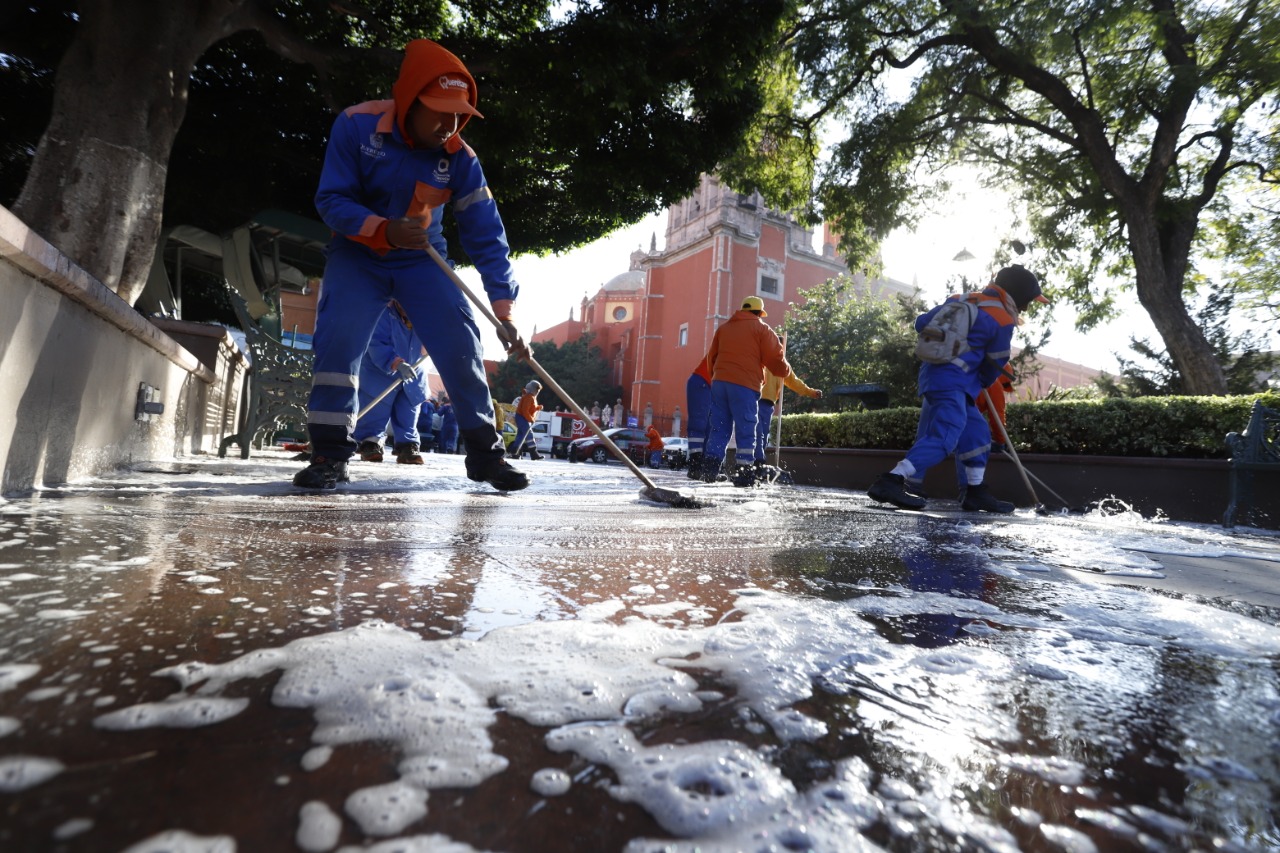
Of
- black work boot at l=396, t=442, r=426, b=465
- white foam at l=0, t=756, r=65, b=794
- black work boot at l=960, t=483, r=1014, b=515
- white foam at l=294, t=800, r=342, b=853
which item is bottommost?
white foam at l=294, t=800, r=342, b=853

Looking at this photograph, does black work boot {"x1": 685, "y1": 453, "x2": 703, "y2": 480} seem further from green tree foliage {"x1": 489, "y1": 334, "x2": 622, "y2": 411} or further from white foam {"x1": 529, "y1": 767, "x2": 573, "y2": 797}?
green tree foliage {"x1": 489, "y1": 334, "x2": 622, "y2": 411}

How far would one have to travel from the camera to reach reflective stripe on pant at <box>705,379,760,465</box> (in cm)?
616

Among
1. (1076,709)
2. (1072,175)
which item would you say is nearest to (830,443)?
(1072,175)

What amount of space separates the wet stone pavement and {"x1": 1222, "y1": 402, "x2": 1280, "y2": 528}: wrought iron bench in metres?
4.47

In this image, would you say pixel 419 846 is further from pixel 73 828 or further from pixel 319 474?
pixel 319 474

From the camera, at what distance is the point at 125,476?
2.95 metres

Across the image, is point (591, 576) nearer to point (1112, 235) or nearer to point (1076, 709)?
point (1076, 709)

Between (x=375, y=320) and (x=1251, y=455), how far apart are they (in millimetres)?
5894

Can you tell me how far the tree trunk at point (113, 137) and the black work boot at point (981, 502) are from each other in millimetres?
5942

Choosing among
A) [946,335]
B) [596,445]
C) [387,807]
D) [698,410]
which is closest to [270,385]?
[698,410]

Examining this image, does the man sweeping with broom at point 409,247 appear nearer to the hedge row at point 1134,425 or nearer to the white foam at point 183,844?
the white foam at point 183,844

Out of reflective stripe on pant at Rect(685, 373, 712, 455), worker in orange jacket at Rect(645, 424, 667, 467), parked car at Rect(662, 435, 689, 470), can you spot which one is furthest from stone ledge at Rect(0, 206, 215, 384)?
worker in orange jacket at Rect(645, 424, 667, 467)

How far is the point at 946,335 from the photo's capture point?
439 centimetres

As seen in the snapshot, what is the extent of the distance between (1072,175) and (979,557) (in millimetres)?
11408
